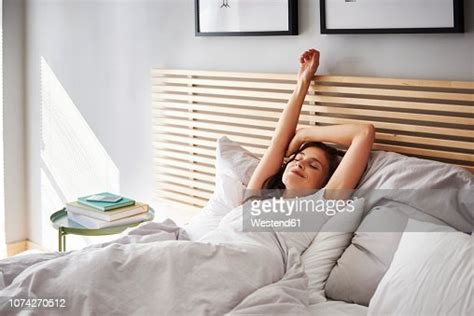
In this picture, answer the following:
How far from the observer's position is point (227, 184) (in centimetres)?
272

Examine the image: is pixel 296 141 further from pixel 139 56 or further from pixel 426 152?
pixel 139 56

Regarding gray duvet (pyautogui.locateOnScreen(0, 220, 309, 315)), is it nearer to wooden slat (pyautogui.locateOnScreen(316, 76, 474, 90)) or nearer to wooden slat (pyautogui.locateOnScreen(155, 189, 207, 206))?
wooden slat (pyautogui.locateOnScreen(316, 76, 474, 90))

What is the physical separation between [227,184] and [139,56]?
1.14m

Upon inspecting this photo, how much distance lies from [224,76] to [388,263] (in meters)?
1.24

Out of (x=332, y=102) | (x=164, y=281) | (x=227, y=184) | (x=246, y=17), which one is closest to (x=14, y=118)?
(x=246, y=17)

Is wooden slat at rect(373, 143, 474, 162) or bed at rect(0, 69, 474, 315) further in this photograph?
wooden slat at rect(373, 143, 474, 162)

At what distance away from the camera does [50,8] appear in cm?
416

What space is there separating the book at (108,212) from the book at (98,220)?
0.01m

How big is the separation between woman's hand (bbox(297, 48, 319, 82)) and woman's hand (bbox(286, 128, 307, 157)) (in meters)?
0.20

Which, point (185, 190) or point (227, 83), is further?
point (185, 190)

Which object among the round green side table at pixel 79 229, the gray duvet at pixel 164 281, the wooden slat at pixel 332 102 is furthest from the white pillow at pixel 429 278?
the round green side table at pixel 79 229

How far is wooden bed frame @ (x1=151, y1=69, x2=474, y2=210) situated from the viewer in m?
2.33

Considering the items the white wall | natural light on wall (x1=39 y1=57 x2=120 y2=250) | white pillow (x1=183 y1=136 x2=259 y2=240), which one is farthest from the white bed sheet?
the white wall

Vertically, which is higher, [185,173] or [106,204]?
[185,173]
